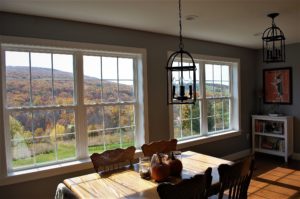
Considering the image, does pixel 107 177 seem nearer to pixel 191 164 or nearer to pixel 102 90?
pixel 191 164

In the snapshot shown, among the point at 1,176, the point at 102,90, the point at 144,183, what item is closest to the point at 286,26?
the point at 102,90

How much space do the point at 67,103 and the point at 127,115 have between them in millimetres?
902

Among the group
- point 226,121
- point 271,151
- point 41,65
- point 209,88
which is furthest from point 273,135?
point 41,65

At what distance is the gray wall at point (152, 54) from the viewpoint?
2.69 metres

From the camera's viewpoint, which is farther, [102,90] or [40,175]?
[102,90]

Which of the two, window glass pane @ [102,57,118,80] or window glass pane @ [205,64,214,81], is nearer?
window glass pane @ [102,57,118,80]

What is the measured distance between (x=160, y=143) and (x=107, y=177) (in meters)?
0.88

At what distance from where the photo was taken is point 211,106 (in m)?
4.82

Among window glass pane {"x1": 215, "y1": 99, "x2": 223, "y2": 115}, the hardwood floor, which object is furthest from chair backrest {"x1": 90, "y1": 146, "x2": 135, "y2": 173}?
window glass pane {"x1": 215, "y1": 99, "x2": 223, "y2": 115}

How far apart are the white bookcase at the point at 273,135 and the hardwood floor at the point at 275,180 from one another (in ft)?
0.74

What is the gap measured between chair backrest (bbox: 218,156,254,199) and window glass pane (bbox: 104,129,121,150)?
1885 mm

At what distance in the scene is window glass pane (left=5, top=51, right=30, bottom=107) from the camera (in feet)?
8.90

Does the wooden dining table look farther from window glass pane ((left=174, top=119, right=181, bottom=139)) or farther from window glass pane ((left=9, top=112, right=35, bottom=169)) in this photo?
window glass pane ((left=174, top=119, right=181, bottom=139))

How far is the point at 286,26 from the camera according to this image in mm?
3600
